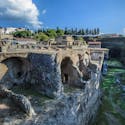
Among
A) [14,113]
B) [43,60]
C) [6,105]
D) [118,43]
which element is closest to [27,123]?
[14,113]

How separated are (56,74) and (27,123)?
183 inches

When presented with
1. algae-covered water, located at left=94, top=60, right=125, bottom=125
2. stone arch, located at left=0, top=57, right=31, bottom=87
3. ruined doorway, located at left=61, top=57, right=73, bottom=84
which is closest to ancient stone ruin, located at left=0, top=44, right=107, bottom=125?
stone arch, located at left=0, top=57, right=31, bottom=87

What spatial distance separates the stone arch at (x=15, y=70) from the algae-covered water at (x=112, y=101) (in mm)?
7416

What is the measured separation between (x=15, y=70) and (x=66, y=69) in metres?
5.21

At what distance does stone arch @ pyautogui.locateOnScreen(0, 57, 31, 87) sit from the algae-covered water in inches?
292

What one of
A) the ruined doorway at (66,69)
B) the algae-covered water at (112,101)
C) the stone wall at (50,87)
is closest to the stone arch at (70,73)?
the ruined doorway at (66,69)

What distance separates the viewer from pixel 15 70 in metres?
17.5

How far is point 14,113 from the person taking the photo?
1284 cm

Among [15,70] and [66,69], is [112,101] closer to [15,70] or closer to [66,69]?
[66,69]

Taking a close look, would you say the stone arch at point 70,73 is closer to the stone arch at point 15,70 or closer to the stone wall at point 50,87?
the stone wall at point 50,87

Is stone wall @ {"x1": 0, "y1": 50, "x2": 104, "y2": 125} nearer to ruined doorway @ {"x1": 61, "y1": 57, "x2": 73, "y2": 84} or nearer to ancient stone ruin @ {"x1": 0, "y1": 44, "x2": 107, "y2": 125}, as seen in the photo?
ancient stone ruin @ {"x1": 0, "y1": 44, "x2": 107, "y2": 125}

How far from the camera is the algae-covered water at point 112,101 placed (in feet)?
64.8

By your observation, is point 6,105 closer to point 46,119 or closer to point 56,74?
point 46,119

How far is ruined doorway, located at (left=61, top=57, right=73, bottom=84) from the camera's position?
20500mm
